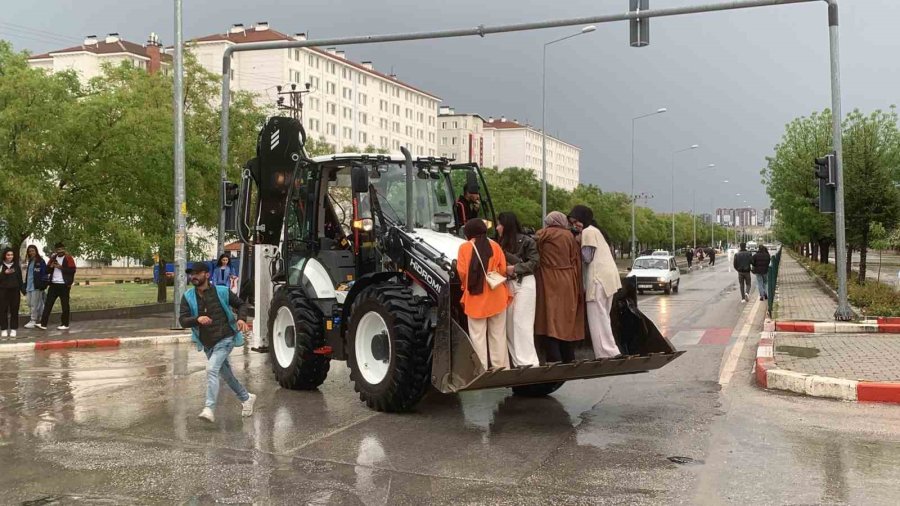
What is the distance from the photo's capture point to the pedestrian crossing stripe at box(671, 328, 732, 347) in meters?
16.4

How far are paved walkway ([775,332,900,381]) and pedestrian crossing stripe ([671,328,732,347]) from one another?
1.16 m

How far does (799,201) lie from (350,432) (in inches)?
1321

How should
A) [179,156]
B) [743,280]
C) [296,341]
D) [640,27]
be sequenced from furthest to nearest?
1. [743,280]
2. [179,156]
3. [640,27]
4. [296,341]

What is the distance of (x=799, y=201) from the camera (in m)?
37.3

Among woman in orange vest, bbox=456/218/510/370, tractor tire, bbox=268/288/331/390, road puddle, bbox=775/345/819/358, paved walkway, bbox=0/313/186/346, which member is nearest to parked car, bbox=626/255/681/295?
paved walkway, bbox=0/313/186/346

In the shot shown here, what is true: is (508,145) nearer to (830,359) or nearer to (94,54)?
(94,54)

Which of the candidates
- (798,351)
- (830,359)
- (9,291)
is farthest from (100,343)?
(830,359)

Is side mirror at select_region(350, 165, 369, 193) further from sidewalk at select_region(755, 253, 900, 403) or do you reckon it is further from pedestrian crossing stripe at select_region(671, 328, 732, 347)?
pedestrian crossing stripe at select_region(671, 328, 732, 347)

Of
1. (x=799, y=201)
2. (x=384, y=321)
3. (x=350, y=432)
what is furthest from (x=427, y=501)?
(x=799, y=201)

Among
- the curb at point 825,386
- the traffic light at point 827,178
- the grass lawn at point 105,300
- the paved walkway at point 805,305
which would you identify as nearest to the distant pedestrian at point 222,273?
the grass lawn at point 105,300

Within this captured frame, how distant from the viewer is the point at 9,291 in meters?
17.2

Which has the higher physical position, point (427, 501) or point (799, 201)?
point (799, 201)

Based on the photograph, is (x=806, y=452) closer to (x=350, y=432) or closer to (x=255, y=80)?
(x=350, y=432)

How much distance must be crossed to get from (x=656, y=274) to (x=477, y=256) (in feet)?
89.4
